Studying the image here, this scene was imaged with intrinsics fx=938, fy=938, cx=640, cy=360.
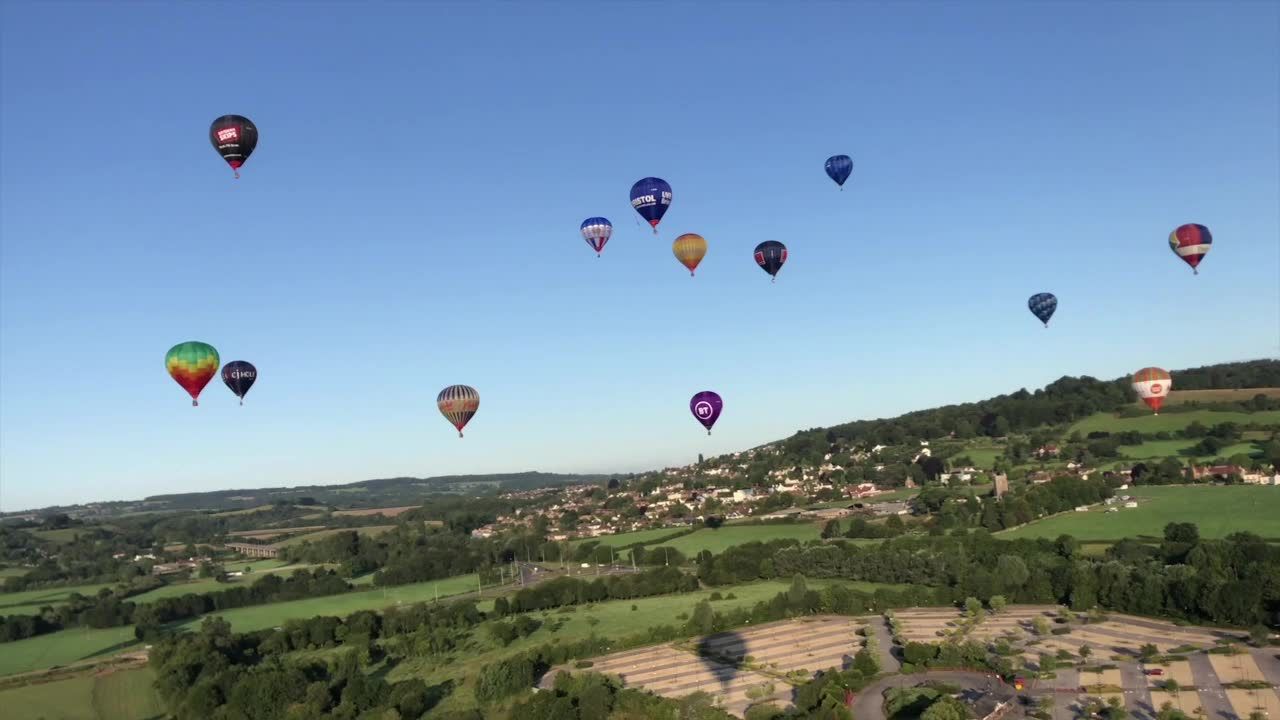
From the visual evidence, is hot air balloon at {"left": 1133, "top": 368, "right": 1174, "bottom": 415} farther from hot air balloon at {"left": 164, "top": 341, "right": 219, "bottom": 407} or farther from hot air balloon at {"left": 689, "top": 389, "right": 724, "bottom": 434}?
hot air balloon at {"left": 164, "top": 341, "right": 219, "bottom": 407}

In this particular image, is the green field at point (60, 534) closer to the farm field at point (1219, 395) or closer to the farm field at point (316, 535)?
the farm field at point (316, 535)

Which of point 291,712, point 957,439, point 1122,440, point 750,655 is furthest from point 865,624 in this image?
point 957,439

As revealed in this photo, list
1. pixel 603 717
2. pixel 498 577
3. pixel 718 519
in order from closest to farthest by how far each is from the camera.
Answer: pixel 603 717, pixel 498 577, pixel 718 519

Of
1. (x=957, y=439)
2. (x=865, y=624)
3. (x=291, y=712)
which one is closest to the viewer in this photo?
(x=291, y=712)

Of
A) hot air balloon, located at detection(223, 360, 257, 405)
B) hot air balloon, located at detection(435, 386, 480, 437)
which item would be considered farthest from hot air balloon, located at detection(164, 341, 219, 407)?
hot air balloon, located at detection(435, 386, 480, 437)

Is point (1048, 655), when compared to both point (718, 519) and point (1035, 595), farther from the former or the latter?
point (718, 519)

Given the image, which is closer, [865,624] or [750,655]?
[750,655]

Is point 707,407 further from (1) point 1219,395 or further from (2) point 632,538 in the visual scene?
(1) point 1219,395
